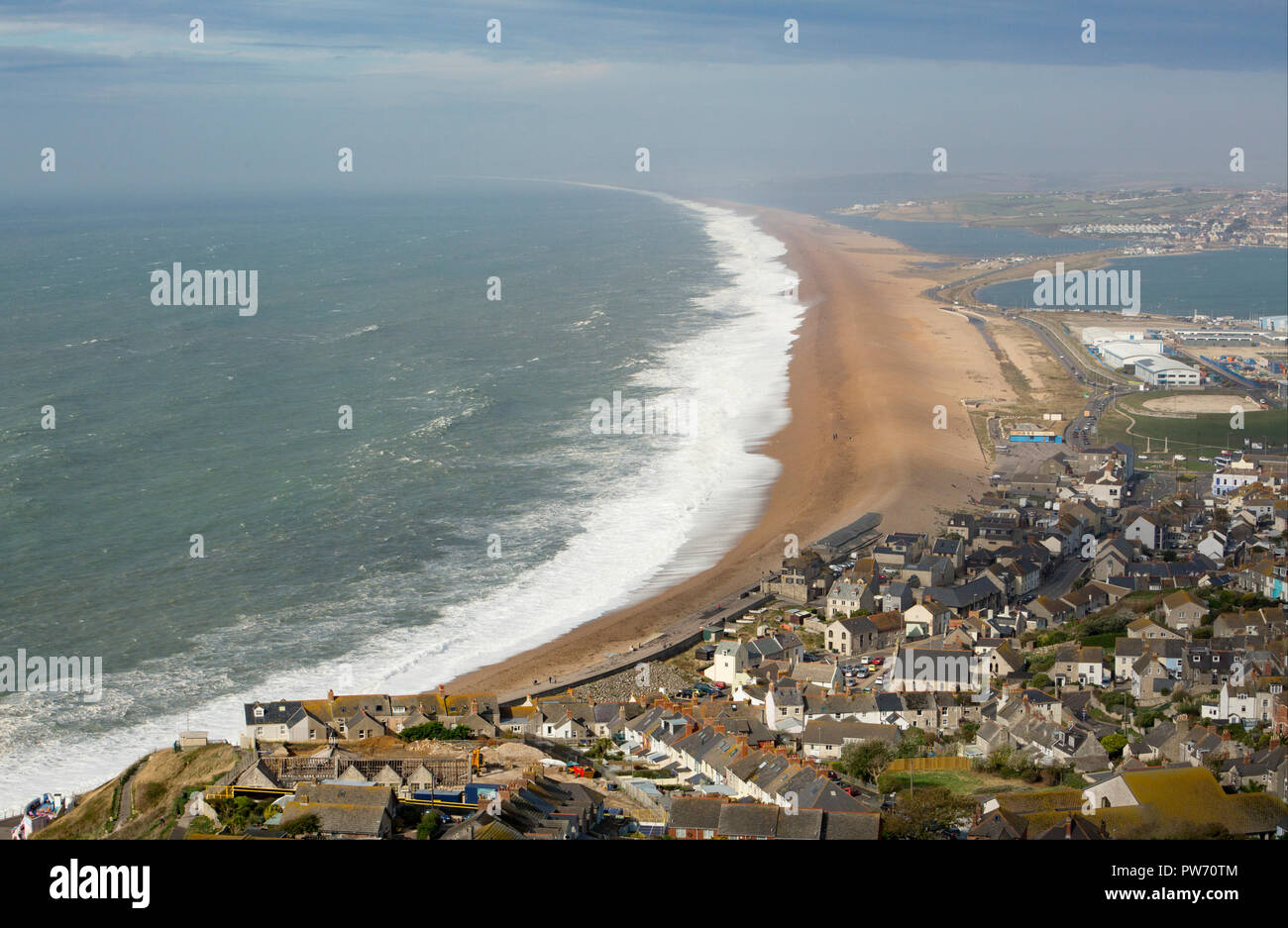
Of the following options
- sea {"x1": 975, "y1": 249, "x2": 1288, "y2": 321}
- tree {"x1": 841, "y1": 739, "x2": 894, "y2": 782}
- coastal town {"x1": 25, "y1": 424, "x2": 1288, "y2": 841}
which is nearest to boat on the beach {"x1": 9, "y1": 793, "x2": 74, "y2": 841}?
coastal town {"x1": 25, "y1": 424, "x2": 1288, "y2": 841}

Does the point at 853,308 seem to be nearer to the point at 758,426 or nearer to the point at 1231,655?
the point at 758,426

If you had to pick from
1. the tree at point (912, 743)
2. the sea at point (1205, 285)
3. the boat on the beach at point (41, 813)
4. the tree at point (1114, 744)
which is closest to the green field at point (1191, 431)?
the tree at point (1114, 744)

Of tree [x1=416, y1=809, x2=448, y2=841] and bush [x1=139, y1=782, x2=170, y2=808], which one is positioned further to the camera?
bush [x1=139, y1=782, x2=170, y2=808]

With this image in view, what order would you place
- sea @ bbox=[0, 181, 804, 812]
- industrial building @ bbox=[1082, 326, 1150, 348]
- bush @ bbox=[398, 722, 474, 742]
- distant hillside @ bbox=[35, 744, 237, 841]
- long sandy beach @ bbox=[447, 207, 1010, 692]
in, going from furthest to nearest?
industrial building @ bbox=[1082, 326, 1150, 348]
long sandy beach @ bbox=[447, 207, 1010, 692]
sea @ bbox=[0, 181, 804, 812]
bush @ bbox=[398, 722, 474, 742]
distant hillside @ bbox=[35, 744, 237, 841]

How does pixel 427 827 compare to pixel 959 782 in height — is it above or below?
above

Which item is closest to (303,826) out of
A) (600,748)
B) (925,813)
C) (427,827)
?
(427,827)

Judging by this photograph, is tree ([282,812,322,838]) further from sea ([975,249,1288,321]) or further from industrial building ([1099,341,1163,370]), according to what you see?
sea ([975,249,1288,321])

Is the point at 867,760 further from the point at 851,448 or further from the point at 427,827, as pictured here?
the point at 851,448
